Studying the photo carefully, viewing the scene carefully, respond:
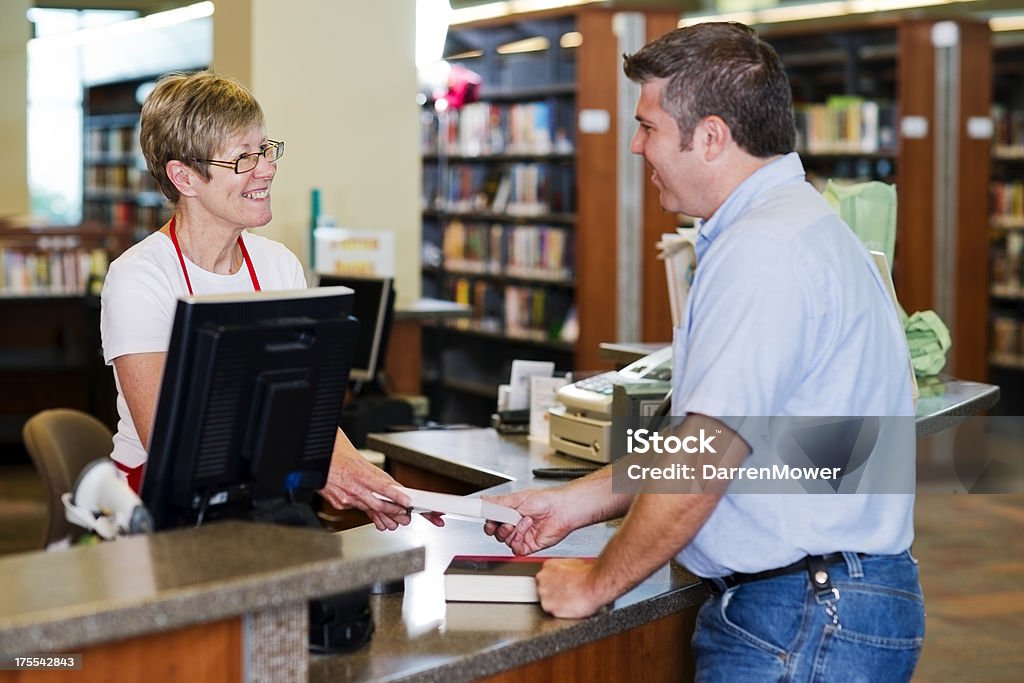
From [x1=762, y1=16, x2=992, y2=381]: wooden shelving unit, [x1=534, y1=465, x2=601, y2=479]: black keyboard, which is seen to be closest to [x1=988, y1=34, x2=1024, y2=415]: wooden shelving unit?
[x1=762, y1=16, x2=992, y2=381]: wooden shelving unit

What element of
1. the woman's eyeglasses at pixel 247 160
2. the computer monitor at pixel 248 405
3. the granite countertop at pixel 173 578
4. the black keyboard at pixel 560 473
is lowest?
the black keyboard at pixel 560 473

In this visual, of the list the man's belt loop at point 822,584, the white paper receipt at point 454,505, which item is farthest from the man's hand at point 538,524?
the man's belt loop at point 822,584

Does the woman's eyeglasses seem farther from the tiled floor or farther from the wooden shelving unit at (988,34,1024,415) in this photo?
the wooden shelving unit at (988,34,1024,415)

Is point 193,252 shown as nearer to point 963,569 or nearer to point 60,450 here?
point 60,450

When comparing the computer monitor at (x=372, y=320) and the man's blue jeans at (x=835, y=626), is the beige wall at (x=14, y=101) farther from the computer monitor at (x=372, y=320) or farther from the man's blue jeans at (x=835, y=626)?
the man's blue jeans at (x=835, y=626)

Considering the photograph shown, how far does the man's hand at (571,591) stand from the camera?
1.93 m

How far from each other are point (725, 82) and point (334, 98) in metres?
4.53

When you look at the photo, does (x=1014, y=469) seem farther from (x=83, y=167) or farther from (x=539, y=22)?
(x=83, y=167)

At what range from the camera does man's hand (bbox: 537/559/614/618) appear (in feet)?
6.33

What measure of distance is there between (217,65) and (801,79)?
5.33m

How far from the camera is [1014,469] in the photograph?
7633mm

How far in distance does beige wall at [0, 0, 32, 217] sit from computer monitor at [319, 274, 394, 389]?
218 inches

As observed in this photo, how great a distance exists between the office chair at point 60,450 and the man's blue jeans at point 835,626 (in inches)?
70.7

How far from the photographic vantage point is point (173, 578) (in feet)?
4.48
